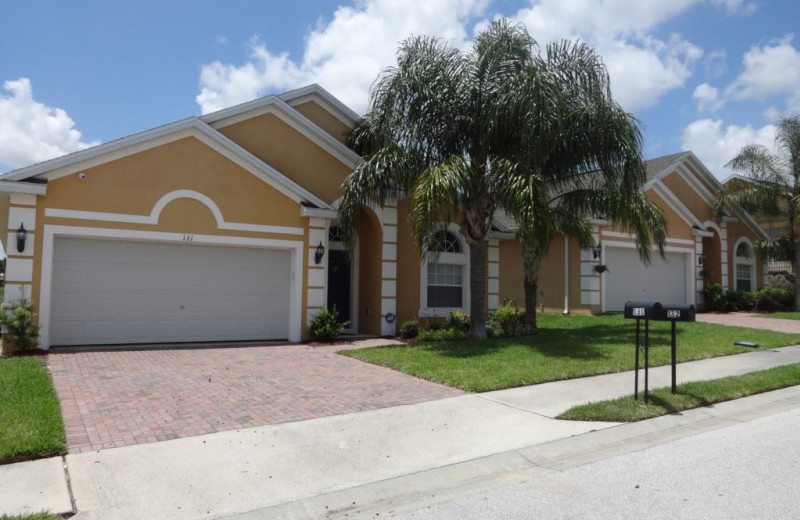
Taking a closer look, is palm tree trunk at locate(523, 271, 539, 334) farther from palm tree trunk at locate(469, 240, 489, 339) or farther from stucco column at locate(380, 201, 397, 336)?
stucco column at locate(380, 201, 397, 336)

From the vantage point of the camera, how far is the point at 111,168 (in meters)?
12.1

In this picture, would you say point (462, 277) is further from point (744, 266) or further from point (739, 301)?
point (744, 266)

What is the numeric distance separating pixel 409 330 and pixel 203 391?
23.8 ft

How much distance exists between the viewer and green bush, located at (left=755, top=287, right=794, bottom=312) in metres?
23.7

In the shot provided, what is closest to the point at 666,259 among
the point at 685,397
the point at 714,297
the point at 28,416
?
the point at 714,297

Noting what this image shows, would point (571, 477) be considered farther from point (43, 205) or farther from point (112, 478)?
point (43, 205)

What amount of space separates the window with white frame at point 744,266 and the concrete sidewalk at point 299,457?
21.6 m

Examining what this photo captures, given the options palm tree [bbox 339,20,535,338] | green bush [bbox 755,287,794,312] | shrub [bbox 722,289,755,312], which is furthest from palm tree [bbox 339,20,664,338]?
green bush [bbox 755,287,794,312]

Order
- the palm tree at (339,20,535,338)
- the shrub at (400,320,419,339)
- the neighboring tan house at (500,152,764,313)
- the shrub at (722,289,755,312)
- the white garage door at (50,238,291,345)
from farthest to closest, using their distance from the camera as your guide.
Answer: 1. the shrub at (722,289,755,312)
2. the neighboring tan house at (500,152,764,313)
3. the shrub at (400,320,419,339)
4. the palm tree at (339,20,535,338)
5. the white garage door at (50,238,291,345)

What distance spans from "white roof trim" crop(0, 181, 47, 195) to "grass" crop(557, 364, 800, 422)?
10376 mm

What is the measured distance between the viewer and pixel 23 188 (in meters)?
11.2

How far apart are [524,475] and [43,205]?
1063cm

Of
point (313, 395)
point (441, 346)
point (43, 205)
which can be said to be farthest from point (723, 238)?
point (43, 205)

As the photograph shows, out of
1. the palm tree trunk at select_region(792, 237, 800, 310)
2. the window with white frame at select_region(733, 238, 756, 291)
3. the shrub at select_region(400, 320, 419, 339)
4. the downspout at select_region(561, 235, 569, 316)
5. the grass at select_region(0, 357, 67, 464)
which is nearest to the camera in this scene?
the grass at select_region(0, 357, 67, 464)
